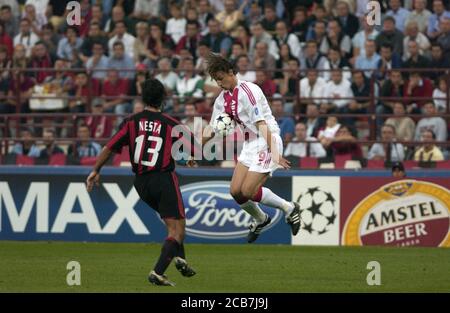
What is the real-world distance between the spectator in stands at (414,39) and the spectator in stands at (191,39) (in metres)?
4.05

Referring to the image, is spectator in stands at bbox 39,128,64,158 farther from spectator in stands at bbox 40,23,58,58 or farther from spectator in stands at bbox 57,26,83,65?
spectator in stands at bbox 40,23,58,58

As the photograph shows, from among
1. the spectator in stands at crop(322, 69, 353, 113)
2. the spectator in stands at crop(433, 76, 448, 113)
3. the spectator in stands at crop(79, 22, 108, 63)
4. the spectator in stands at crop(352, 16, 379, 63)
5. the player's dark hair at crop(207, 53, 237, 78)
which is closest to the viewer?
the player's dark hair at crop(207, 53, 237, 78)

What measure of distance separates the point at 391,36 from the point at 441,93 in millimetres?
1622

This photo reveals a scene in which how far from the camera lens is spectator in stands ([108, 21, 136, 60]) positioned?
22203 millimetres

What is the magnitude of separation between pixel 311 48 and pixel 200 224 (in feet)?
15.3

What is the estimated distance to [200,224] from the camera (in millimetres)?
17953

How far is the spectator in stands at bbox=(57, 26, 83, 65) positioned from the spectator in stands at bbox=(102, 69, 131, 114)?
1.62 meters

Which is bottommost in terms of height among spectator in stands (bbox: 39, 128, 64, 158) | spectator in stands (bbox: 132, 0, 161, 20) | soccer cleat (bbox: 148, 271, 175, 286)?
soccer cleat (bbox: 148, 271, 175, 286)

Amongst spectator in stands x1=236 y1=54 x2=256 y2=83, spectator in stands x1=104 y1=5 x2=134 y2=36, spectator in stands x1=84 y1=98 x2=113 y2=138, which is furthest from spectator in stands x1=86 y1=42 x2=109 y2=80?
spectator in stands x1=236 y1=54 x2=256 y2=83

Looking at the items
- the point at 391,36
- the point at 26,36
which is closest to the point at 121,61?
the point at 26,36

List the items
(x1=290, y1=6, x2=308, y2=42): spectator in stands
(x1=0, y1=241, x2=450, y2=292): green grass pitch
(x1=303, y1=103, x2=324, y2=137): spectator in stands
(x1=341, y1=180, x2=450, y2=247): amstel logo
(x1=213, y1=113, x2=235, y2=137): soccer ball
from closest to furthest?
(x1=0, y1=241, x2=450, y2=292): green grass pitch, (x1=213, y1=113, x2=235, y2=137): soccer ball, (x1=341, y1=180, x2=450, y2=247): amstel logo, (x1=303, y1=103, x2=324, y2=137): spectator in stands, (x1=290, y1=6, x2=308, y2=42): spectator in stands

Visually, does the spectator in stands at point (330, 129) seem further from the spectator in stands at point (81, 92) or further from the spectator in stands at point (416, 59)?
the spectator in stands at point (81, 92)

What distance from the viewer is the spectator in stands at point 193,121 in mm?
19219
